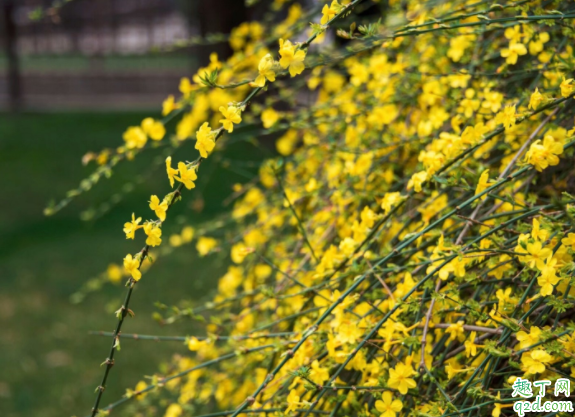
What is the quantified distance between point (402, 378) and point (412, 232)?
0.29 meters

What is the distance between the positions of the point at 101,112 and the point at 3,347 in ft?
23.4

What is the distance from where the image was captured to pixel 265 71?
924mm

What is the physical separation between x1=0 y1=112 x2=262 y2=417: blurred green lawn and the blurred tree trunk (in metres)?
2.48

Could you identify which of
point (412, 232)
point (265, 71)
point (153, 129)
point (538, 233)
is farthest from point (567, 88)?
point (153, 129)

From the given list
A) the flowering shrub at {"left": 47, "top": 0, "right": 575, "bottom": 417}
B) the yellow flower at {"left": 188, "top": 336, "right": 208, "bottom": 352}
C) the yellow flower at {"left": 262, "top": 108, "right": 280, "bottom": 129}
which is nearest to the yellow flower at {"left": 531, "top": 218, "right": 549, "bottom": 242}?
the flowering shrub at {"left": 47, "top": 0, "right": 575, "bottom": 417}

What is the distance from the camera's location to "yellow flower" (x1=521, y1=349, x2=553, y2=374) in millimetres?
911

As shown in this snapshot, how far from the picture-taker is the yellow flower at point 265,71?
92 cm

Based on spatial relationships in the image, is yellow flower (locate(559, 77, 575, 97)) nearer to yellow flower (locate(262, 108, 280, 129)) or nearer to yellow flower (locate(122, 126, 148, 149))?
yellow flower (locate(262, 108, 280, 129))

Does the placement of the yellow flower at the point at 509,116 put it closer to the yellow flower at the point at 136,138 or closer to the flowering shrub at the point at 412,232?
the flowering shrub at the point at 412,232

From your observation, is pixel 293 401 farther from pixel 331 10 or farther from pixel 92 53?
pixel 92 53

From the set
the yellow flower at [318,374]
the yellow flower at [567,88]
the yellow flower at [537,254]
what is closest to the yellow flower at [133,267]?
the yellow flower at [318,374]

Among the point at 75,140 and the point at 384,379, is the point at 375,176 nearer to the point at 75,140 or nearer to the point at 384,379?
the point at 384,379

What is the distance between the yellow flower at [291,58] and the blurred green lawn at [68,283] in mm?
972

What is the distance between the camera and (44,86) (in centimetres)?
1079
